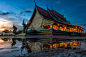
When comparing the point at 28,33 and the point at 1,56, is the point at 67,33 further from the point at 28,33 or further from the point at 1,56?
the point at 1,56

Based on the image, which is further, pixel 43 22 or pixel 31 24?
pixel 31 24

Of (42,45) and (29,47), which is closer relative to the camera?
(29,47)

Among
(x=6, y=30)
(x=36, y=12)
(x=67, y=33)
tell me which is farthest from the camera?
(x=6, y=30)

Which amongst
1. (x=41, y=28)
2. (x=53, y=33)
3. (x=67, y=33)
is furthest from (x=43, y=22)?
(x=67, y=33)

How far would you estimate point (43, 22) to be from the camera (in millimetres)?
20500

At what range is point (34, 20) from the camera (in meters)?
22.9

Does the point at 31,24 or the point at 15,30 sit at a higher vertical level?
the point at 31,24

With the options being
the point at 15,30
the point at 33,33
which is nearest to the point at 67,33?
the point at 33,33

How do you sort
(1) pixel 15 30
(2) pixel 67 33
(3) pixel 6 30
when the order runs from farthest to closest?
(3) pixel 6 30 → (1) pixel 15 30 → (2) pixel 67 33

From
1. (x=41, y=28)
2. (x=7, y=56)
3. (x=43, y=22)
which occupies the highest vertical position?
(x=43, y=22)

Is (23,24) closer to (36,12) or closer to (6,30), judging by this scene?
(36,12)

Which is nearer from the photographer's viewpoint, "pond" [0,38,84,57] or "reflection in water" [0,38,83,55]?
"pond" [0,38,84,57]

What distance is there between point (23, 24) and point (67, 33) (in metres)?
13.8

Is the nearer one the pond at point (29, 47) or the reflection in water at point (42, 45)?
the pond at point (29, 47)
